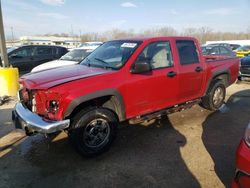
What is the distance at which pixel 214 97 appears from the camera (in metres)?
6.38

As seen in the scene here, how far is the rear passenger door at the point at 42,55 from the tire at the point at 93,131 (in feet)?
29.7

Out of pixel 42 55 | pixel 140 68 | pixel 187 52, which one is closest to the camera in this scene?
pixel 140 68

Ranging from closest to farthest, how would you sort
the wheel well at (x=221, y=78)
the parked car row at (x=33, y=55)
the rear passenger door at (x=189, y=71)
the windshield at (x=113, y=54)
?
the windshield at (x=113, y=54) < the rear passenger door at (x=189, y=71) < the wheel well at (x=221, y=78) < the parked car row at (x=33, y=55)

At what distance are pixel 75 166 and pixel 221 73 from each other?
4.28 m

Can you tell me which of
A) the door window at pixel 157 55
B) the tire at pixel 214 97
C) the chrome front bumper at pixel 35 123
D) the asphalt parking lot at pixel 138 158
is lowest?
the asphalt parking lot at pixel 138 158

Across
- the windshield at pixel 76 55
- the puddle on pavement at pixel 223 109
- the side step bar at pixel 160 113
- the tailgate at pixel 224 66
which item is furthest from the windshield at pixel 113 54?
the windshield at pixel 76 55

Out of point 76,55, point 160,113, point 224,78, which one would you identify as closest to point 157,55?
point 160,113

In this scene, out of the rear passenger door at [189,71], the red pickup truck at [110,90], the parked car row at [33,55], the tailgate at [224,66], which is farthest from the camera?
the parked car row at [33,55]

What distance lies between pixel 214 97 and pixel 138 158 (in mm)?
3307

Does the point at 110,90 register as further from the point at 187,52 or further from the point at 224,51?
the point at 224,51

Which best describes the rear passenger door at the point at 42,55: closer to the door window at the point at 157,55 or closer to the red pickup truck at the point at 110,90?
the red pickup truck at the point at 110,90

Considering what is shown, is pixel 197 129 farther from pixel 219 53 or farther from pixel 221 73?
pixel 219 53

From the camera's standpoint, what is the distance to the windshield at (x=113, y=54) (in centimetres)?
438

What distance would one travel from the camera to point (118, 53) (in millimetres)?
4621
